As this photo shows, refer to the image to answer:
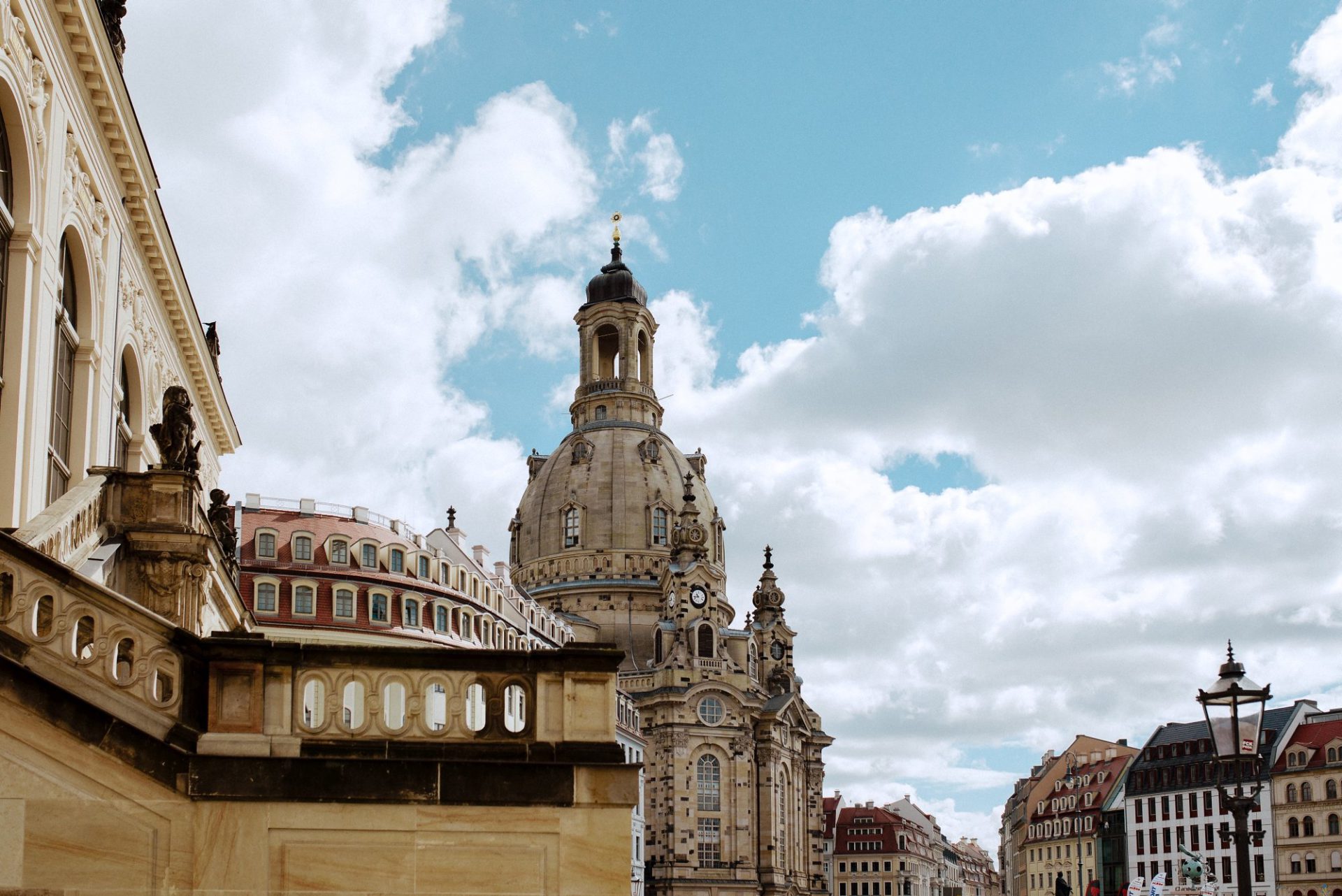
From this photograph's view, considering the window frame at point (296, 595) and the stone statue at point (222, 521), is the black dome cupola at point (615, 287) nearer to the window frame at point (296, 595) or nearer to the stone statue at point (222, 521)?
the window frame at point (296, 595)

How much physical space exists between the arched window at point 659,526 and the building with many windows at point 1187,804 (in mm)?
42325

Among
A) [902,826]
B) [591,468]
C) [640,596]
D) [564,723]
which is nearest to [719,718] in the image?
[640,596]

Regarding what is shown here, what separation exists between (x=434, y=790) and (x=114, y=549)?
6827mm

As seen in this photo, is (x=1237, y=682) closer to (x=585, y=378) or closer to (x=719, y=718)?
(x=719, y=718)

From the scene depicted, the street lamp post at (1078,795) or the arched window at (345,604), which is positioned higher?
the arched window at (345,604)

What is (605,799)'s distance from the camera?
12.2 meters

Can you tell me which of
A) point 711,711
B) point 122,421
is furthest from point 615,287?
point 122,421

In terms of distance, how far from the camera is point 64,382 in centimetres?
2673

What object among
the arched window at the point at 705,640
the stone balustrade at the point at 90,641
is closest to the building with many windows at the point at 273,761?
the stone balustrade at the point at 90,641

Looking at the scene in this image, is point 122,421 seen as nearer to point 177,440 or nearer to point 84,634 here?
point 177,440

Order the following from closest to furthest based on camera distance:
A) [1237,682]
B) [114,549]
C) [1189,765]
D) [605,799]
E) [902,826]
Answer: [605,799]
[114,549]
[1237,682]
[1189,765]
[902,826]

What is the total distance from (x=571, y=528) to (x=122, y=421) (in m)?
106

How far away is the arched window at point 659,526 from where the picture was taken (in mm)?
137125

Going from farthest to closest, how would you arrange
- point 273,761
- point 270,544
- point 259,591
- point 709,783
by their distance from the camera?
1. point 709,783
2. point 270,544
3. point 259,591
4. point 273,761
